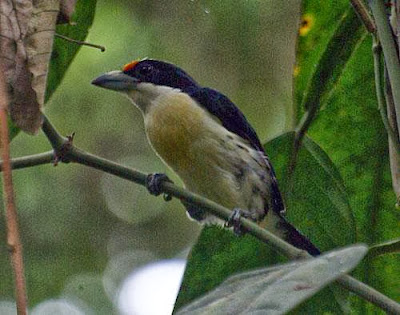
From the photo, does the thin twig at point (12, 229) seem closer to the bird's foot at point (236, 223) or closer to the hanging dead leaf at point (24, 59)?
the hanging dead leaf at point (24, 59)

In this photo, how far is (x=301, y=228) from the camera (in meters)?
1.69

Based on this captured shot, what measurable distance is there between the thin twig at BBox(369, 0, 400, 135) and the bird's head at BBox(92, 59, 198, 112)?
1312mm

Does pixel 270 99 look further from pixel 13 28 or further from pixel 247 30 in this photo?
pixel 13 28

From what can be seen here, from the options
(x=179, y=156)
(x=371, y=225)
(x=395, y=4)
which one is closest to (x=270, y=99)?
(x=179, y=156)

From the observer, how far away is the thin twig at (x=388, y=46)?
4.02 feet

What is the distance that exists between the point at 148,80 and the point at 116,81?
0.19m

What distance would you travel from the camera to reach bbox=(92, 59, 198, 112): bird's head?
2.60 m

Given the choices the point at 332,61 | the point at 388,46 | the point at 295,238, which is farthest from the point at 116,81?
the point at 388,46

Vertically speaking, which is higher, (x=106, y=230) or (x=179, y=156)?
(x=179, y=156)

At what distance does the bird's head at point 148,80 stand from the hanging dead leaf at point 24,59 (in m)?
1.36

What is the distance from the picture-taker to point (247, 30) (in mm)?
5980

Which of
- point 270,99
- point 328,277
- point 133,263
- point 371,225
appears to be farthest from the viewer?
point 133,263

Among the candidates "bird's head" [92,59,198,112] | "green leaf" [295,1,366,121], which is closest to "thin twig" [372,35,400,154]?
"green leaf" [295,1,366,121]

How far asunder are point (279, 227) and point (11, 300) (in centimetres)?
394
